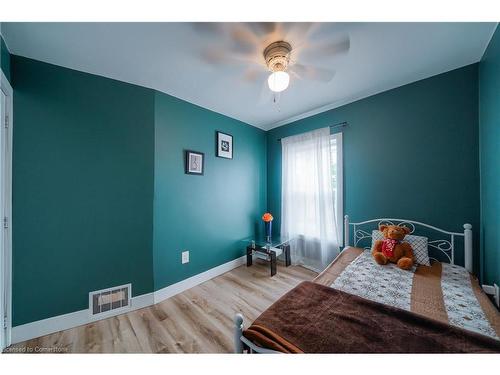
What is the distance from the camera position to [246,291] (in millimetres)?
2166

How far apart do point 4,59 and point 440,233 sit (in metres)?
3.93

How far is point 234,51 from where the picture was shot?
56.4 inches

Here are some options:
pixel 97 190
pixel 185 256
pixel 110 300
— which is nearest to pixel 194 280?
pixel 185 256

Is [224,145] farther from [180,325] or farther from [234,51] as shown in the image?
[180,325]

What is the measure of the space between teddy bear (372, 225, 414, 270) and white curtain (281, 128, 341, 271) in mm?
732

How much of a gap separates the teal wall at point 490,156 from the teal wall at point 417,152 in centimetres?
9

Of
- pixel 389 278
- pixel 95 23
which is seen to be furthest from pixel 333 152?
pixel 95 23

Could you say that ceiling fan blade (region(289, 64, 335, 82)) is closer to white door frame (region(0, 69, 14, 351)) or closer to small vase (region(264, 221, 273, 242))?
small vase (region(264, 221, 273, 242))

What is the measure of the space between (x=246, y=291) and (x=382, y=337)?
1581 millimetres

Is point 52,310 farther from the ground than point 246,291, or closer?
farther from the ground

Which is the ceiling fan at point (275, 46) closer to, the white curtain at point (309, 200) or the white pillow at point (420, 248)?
the white curtain at point (309, 200)

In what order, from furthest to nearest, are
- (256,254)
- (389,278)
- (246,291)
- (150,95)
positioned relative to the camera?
1. (256,254)
2. (246,291)
3. (150,95)
4. (389,278)
